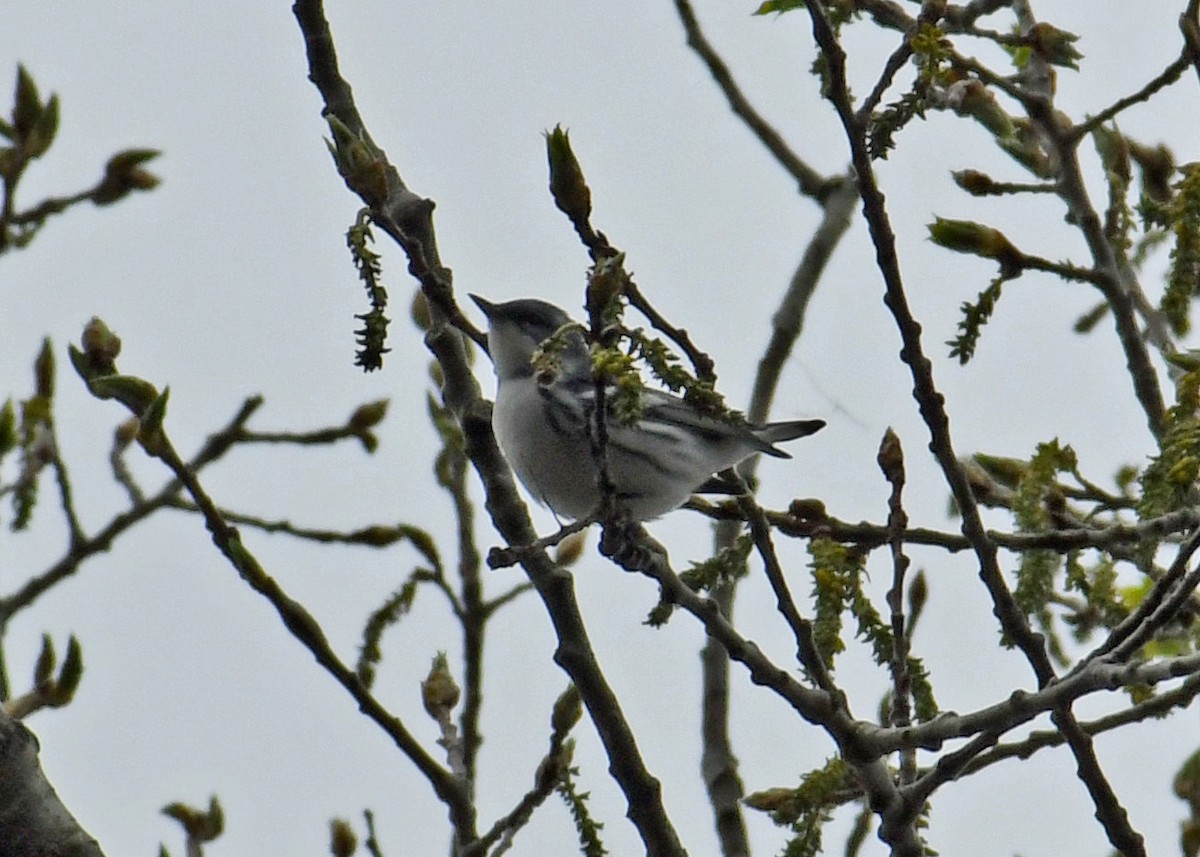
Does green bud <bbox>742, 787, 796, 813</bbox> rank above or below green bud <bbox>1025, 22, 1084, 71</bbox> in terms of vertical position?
below

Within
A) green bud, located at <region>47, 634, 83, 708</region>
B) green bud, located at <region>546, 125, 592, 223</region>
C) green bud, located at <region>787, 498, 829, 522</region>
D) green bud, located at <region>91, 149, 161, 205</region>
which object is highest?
green bud, located at <region>91, 149, 161, 205</region>

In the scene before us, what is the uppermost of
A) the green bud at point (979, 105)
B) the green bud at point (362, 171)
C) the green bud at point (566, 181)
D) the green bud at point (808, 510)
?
the green bud at point (979, 105)

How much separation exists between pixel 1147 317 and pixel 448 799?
2240 millimetres

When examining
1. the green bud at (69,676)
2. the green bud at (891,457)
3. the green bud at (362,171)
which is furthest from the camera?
the green bud at (69,676)

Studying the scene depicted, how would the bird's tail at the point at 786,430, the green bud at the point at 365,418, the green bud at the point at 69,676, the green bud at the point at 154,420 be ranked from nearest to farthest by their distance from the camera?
1. the green bud at the point at 154,420
2. the green bud at the point at 69,676
3. the green bud at the point at 365,418
4. the bird's tail at the point at 786,430

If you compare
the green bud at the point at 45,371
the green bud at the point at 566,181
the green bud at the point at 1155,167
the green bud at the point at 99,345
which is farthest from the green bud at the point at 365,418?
the green bud at the point at 566,181

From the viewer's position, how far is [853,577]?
10.7ft

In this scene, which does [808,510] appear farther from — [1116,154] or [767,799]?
[1116,154]

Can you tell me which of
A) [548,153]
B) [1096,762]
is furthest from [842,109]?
[1096,762]

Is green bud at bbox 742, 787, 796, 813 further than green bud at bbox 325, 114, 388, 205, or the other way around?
green bud at bbox 742, 787, 796, 813

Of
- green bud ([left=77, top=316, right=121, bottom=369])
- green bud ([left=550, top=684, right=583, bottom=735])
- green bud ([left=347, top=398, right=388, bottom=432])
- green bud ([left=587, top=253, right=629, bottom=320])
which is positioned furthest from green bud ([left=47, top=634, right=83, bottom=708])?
green bud ([left=587, top=253, right=629, bottom=320])

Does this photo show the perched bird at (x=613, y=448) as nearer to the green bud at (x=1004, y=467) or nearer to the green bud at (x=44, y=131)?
the green bud at (x=1004, y=467)

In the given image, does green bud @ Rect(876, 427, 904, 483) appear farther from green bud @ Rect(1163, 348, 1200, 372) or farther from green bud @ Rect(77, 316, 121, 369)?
green bud @ Rect(77, 316, 121, 369)

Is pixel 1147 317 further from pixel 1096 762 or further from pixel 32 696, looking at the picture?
pixel 32 696
